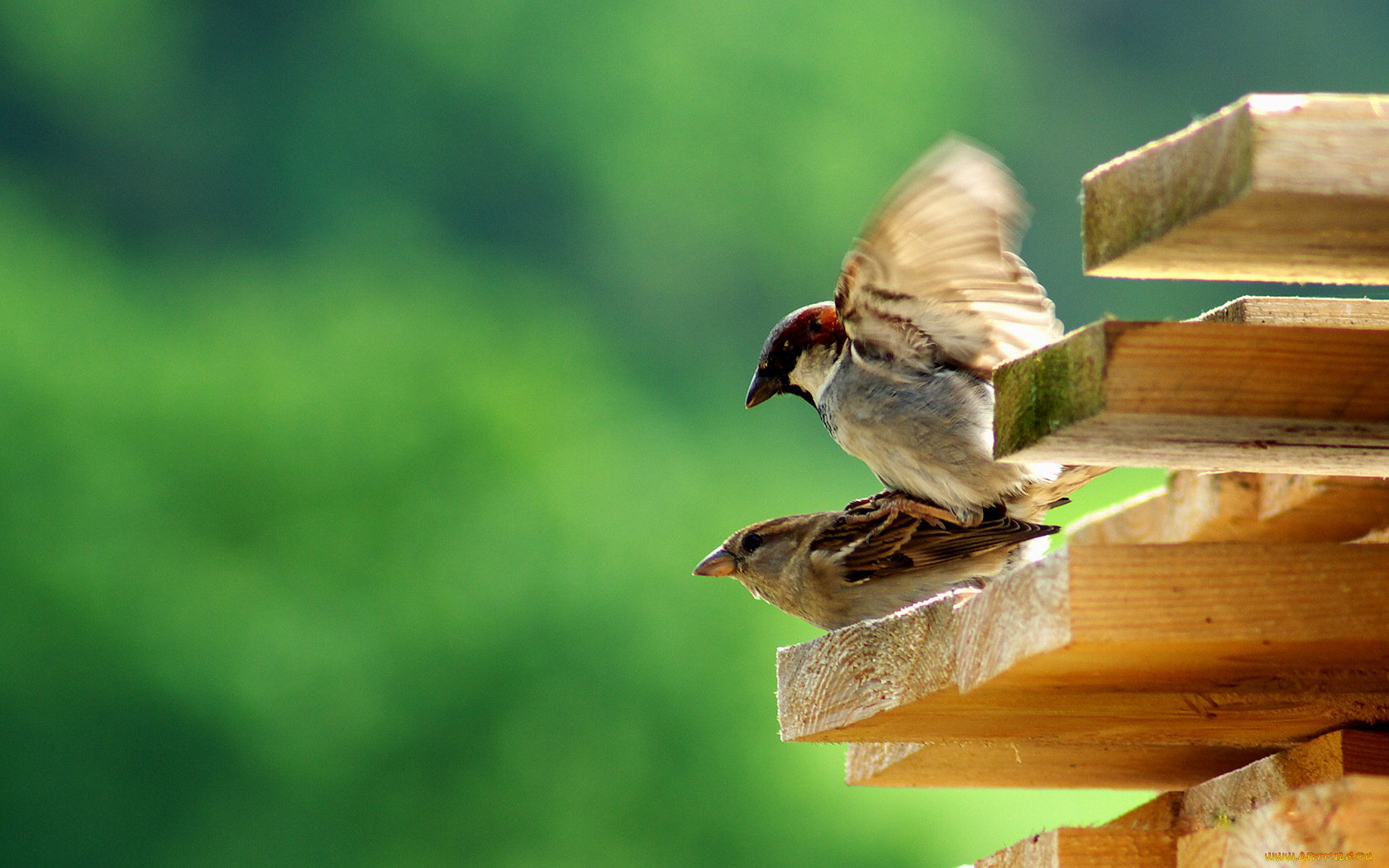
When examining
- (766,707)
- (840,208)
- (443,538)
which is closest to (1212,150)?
(766,707)

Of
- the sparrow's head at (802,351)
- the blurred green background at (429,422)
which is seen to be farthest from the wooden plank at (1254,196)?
the blurred green background at (429,422)

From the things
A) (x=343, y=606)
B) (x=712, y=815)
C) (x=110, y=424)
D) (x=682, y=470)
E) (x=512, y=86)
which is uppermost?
(x=512, y=86)

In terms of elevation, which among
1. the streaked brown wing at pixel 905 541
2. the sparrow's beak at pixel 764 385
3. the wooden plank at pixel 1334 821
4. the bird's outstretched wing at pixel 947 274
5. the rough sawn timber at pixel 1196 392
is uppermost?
the sparrow's beak at pixel 764 385

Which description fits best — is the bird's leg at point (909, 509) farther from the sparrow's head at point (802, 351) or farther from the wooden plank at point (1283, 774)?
the wooden plank at point (1283, 774)

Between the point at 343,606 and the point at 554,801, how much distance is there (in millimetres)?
1218

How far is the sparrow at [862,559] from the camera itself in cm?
243

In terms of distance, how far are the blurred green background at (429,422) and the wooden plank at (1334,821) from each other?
15.6 ft

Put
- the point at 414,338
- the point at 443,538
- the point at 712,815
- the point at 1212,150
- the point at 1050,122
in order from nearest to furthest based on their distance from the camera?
1. the point at 1212,150
2. the point at 712,815
3. the point at 443,538
4. the point at 414,338
5. the point at 1050,122

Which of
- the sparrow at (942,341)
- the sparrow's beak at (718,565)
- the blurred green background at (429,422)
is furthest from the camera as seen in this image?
the blurred green background at (429,422)

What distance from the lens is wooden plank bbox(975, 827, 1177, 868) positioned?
145cm

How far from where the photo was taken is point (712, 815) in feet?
20.7

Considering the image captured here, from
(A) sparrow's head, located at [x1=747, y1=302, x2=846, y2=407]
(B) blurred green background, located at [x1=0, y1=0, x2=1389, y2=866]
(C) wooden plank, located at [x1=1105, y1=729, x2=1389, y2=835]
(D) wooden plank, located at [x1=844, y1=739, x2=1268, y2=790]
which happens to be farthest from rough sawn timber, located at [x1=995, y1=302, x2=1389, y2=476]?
(B) blurred green background, located at [x1=0, y1=0, x2=1389, y2=866]

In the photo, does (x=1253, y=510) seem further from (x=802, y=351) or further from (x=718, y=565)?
(x=718, y=565)

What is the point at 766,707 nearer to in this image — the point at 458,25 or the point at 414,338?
the point at 414,338
